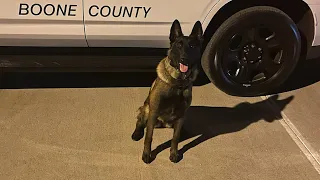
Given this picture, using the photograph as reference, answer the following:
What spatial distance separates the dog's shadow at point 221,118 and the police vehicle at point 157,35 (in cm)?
17

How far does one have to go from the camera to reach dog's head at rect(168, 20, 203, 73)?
242cm

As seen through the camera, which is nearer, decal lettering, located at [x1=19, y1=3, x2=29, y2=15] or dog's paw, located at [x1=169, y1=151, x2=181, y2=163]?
dog's paw, located at [x1=169, y1=151, x2=181, y2=163]

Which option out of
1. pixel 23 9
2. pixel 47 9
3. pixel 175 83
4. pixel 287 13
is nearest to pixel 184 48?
pixel 175 83

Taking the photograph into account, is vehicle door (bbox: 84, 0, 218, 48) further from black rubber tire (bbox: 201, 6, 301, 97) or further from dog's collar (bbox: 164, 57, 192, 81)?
dog's collar (bbox: 164, 57, 192, 81)

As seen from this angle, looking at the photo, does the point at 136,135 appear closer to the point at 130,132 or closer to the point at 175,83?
the point at 130,132

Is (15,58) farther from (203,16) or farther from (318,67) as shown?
(318,67)

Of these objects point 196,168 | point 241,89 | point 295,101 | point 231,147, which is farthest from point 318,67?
point 196,168

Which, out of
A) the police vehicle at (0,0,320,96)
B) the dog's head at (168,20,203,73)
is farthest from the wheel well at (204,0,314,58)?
the dog's head at (168,20,203,73)

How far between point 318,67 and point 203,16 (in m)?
1.87

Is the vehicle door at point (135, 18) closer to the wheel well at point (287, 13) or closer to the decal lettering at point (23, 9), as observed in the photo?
the wheel well at point (287, 13)

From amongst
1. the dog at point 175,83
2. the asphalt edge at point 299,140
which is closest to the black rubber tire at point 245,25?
the asphalt edge at point 299,140

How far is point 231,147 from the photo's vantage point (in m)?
2.98

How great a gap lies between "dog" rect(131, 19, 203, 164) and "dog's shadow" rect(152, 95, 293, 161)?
259 mm

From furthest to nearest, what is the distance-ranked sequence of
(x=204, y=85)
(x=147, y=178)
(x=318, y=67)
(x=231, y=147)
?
(x=318, y=67) → (x=204, y=85) → (x=231, y=147) → (x=147, y=178)
